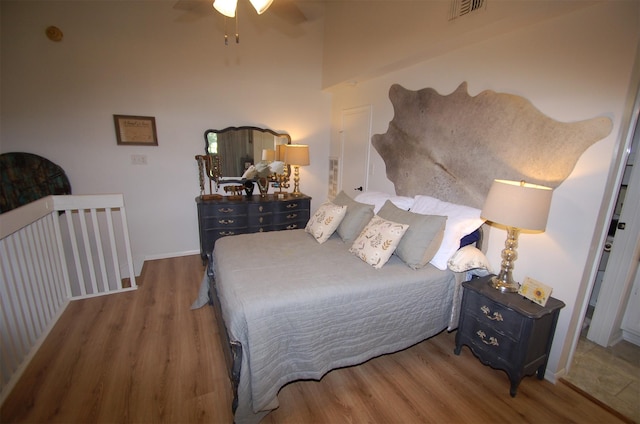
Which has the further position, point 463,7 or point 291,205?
point 291,205

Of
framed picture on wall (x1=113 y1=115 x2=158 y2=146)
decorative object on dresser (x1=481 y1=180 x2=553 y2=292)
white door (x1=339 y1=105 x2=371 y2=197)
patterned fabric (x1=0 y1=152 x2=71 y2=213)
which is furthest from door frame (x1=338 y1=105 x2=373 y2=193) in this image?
patterned fabric (x1=0 y1=152 x2=71 y2=213)

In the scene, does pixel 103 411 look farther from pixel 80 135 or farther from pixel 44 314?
pixel 80 135

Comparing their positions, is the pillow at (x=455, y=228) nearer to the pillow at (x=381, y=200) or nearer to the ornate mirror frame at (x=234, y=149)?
the pillow at (x=381, y=200)

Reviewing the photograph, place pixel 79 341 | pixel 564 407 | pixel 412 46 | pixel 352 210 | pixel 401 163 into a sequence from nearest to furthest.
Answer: pixel 564 407 → pixel 79 341 → pixel 412 46 → pixel 352 210 → pixel 401 163

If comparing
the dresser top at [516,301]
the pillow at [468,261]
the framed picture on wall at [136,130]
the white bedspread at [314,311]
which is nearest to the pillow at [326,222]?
the white bedspread at [314,311]

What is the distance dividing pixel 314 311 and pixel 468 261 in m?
1.17

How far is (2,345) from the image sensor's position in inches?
66.9

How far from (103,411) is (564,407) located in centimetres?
270

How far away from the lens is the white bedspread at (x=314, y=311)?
156cm

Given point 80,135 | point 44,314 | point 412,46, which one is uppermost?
point 412,46

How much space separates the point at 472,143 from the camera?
231 centimetres

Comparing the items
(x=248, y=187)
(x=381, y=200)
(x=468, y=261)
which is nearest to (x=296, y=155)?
(x=248, y=187)

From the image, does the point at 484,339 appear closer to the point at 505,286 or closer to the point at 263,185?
the point at 505,286

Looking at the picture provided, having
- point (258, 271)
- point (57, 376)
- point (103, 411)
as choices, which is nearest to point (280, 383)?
point (258, 271)
